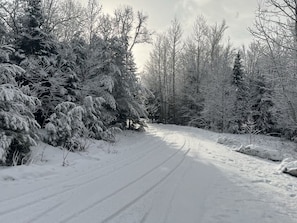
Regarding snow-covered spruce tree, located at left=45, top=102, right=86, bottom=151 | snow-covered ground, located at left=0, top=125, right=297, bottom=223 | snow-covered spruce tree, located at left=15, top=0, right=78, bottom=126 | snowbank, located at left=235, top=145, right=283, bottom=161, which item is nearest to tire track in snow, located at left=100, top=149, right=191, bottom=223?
snow-covered ground, located at left=0, top=125, right=297, bottom=223

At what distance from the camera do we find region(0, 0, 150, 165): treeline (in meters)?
9.02

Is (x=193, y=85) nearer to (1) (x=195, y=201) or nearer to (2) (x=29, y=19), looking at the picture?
(2) (x=29, y=19)

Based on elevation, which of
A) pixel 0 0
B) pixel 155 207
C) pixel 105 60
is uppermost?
pixel 0 0

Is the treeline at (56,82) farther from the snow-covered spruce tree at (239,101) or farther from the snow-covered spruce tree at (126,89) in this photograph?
the snow-covered spruce tree at (239,101)

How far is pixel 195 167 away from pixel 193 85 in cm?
3670

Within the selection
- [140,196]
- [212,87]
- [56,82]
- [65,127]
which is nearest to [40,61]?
[56,82]

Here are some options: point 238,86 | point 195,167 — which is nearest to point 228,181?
point 195,167

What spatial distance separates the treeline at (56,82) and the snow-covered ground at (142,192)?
130cm

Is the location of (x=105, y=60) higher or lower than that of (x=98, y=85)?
higher

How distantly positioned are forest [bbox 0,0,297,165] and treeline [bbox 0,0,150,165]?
41mm

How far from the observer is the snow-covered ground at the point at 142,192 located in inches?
203

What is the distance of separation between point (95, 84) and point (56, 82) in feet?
12.6

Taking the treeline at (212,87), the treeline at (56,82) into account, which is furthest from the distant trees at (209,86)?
the treeline at (56,82)

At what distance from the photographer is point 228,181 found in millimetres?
8070
